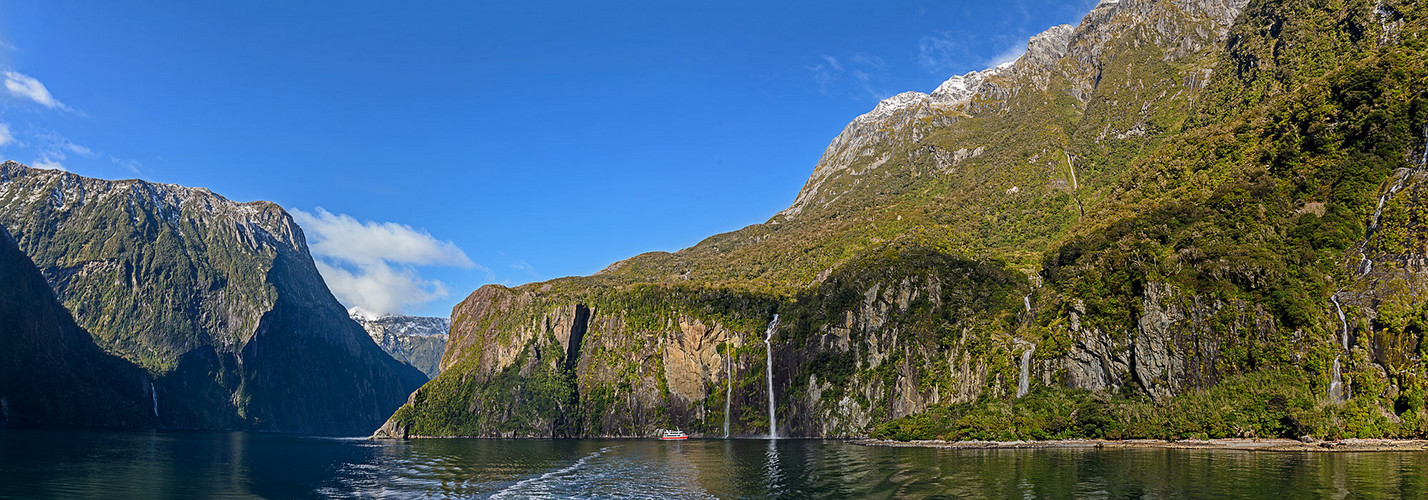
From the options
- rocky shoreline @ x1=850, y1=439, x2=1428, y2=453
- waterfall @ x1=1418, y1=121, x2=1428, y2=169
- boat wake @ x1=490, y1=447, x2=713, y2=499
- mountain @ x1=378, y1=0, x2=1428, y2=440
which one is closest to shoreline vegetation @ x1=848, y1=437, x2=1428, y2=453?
rocky shoreline @ x1=850, y1=439, x2=1428, y2=453

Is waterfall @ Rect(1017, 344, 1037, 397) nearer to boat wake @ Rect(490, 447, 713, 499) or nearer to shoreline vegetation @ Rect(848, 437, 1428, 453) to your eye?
shoreline vegetation @ Rect(848, 437, 1428, 453)

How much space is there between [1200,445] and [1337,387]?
1639 centimetres

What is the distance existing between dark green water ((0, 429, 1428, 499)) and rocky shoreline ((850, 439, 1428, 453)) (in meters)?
6.64

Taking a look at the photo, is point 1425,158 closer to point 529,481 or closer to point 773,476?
point 773,476

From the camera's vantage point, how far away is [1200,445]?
327 ft

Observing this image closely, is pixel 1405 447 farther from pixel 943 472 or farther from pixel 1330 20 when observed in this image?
pixel 1330 20

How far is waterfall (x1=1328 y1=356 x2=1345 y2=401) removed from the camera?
92.9m

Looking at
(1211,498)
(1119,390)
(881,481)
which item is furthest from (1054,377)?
(1211,498)

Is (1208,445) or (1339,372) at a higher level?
(1339,372)

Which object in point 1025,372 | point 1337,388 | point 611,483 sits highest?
point 1337,388

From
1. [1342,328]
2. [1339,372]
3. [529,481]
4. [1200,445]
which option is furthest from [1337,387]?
[529,481]

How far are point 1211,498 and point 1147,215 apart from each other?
97.9 m

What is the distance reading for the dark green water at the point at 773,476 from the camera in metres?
61.6

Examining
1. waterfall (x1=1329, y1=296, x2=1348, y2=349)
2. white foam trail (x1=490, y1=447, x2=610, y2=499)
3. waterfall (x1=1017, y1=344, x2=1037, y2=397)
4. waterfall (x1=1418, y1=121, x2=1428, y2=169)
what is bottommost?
white foam trail (x1=490, y1=447, x2=610, y2=499)
